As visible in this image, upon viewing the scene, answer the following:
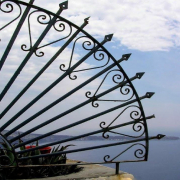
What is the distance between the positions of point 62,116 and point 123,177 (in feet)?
3.98

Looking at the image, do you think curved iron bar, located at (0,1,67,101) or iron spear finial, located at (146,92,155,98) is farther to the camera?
iron spear finial, located at (146,92,155,98)

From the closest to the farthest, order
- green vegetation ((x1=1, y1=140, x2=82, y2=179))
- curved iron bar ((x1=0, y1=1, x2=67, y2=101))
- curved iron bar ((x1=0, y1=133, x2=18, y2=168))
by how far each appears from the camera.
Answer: curved iron bar ((x1=0, y1=1, x2=67, y2=101)), curved iron bar ((x1=0, y1=133, x2=18, y2=168)), green vegetation ((x1=1, y1=140, x2=82, y2=179))

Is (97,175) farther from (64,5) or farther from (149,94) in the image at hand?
(64,5)

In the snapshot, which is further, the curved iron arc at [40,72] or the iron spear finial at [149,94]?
the iron spear finial at [149,94]

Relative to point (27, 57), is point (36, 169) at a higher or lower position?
A: lower

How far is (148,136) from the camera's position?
4680 millimetres

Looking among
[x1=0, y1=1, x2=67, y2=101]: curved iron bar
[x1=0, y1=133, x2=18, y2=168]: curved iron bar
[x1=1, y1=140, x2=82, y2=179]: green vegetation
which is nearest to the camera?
[x1=0, y1=1, x2=67, y2=101]: curved iron bar

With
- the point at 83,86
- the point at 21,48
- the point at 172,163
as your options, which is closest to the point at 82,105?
the point at 83,86

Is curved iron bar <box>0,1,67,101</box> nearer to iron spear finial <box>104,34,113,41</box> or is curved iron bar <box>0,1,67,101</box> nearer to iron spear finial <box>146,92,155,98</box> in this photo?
iron spear finial <box>104,34,113,41</box>

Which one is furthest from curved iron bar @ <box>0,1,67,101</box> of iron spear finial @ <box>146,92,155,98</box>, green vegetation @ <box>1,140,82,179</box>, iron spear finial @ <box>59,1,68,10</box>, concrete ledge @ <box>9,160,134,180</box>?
iron spear finial @ <box>146,92,155,98</box>

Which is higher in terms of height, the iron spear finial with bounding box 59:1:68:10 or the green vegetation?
the iron spear finial with bounding box 59:1:68:10

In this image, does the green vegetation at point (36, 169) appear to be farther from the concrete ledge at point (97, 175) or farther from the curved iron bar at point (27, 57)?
the curved iron bar at point (27, 57)

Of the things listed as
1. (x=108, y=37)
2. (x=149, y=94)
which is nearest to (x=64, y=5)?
(x=108, y=37)

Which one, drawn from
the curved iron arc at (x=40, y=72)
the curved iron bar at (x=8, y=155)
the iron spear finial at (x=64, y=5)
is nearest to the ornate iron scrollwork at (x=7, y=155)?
the curved iron bar at (x=8, y=155)
